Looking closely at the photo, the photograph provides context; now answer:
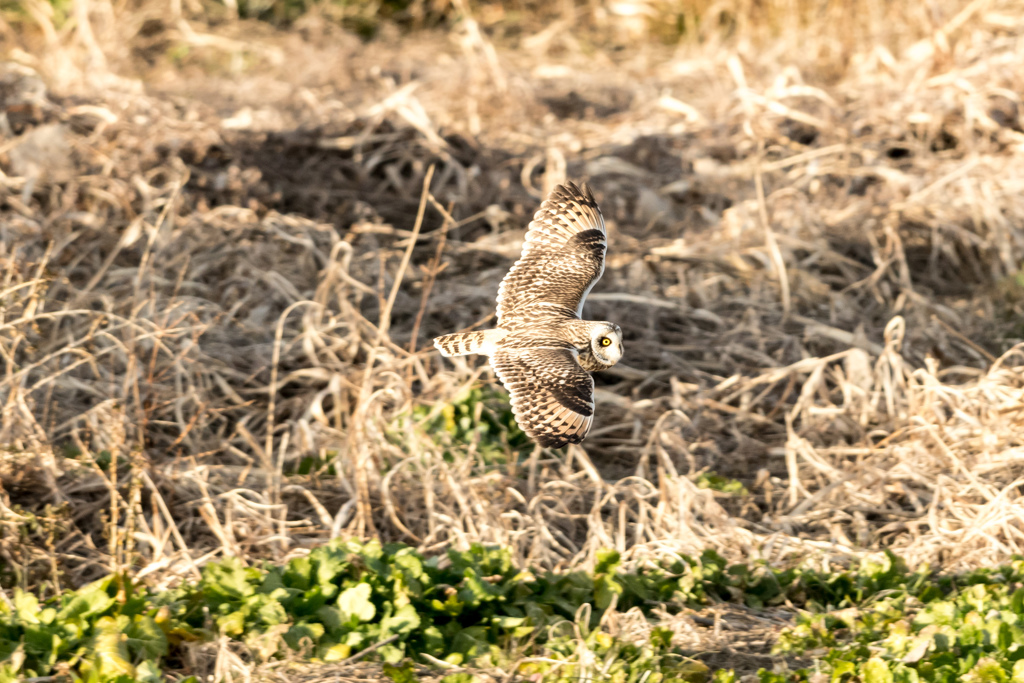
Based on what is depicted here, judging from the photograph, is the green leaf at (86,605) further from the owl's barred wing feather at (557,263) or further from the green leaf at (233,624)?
the owl's barred wing feather at (557,263)

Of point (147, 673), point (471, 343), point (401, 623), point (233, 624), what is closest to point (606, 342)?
point (471, 343)

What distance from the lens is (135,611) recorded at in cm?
322

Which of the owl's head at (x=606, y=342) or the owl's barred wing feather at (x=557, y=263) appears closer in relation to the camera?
the owl's head at (x=606, y=342)

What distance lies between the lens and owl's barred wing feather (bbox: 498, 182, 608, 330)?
3375mm

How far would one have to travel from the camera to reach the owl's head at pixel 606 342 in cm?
316

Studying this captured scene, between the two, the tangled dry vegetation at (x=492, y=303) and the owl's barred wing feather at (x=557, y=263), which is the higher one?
the owl's barred wing feather at (x=557, y=263)

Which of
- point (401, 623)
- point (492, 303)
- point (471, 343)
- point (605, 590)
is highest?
point (471, 343)

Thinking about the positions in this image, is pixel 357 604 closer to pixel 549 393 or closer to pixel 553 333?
pixel 549 393

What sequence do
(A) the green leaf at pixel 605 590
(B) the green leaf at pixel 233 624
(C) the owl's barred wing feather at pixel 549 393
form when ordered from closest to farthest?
(C) the owl's barred wing feather at pixel 549 393 < (B) the green leaf at pixel 233 624 < (A) the green leaf at pixel 605 590

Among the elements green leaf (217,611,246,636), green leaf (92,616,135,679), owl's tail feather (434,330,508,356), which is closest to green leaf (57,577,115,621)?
green leaf (92,616,135,679)

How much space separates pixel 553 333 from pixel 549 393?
0.31 m

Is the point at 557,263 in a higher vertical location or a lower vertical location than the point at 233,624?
higher

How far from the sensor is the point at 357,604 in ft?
10.7

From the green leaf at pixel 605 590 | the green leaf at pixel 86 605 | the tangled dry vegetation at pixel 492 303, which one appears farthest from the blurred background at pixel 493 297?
the green leaf at pixel 605 590
